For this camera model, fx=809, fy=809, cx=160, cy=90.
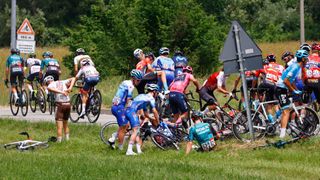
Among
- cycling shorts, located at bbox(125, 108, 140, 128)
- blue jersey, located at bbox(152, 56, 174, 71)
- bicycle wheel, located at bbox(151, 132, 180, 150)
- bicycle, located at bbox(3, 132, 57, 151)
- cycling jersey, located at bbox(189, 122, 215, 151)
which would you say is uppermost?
blue jersey, located at bbox(152, 56, 174, 71)

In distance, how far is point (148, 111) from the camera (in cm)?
1770

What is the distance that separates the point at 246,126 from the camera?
676 inches

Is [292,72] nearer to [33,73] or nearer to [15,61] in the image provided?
[15,61]

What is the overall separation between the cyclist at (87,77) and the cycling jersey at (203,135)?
5.87 meters

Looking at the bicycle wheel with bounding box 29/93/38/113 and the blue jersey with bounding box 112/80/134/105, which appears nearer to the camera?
the blue jersey with bounding box 112/80/134/105

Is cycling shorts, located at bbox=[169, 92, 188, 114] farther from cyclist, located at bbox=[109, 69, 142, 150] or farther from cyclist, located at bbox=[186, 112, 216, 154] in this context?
cyclist, located at bbox=[186, 112, 216, 154]

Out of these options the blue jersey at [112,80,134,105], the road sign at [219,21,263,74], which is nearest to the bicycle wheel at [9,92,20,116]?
the blue jersey at [112,80,134,105]

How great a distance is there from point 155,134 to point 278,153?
2885 millimetres

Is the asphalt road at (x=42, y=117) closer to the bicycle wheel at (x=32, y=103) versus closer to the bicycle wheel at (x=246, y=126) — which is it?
the bicycle wheel at (x=32, y=103)

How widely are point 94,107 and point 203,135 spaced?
20.8ft

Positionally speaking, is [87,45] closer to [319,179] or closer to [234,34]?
[234,34]

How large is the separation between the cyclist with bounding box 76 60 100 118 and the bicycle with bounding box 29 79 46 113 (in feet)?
12.4

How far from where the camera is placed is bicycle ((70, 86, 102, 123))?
21578mm

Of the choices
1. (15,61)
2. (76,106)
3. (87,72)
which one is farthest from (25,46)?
(87,72)
